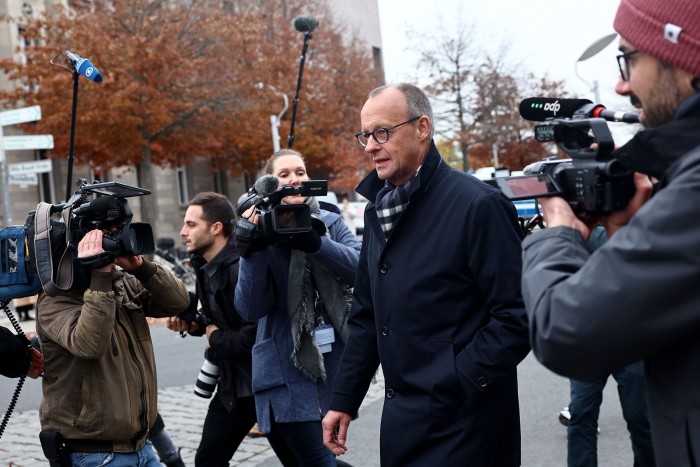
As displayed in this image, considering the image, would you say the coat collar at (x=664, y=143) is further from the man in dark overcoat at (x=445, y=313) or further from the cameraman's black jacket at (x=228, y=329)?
the cameraman's black jacket at (x=228, y=329)

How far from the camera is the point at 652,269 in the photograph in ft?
5.54

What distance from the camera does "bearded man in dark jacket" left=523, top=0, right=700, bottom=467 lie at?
66.2 inches

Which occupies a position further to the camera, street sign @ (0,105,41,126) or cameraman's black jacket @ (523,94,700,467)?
street sign @ (0,105,41,126)

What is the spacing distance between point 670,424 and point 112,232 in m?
2.66

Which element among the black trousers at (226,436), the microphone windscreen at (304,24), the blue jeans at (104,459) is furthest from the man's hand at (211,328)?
the microphone windscreen at (304,24)

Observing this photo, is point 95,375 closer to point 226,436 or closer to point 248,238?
point 248,238

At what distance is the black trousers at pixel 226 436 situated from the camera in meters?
4.87

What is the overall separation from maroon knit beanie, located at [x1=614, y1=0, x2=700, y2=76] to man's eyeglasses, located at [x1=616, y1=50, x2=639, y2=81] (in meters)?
0.04

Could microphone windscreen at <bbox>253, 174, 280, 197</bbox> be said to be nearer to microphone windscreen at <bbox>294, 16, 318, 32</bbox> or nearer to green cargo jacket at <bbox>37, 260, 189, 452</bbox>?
green cargo jacket at <bbox>37, 260, 189, 452</bbox>

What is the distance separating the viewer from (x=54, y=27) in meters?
27.2

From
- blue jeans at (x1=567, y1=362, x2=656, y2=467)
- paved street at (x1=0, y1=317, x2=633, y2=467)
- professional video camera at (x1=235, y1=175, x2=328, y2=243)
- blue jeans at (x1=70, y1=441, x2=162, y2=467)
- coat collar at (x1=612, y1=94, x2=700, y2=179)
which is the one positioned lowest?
paved street at (x1=0, y1=317, x2=633, y2=467)

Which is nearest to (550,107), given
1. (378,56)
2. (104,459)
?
(104,459)

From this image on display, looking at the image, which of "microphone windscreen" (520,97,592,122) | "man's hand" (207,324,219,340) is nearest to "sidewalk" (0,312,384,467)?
"man's hand" (207,324,219,340)

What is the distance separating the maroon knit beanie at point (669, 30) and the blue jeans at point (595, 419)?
3.51 m
